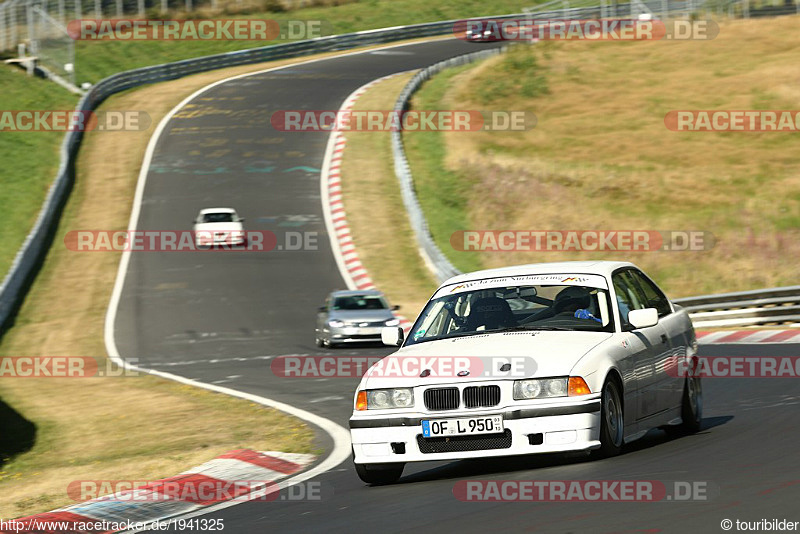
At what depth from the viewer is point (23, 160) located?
138ft

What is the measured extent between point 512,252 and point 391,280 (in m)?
3.83

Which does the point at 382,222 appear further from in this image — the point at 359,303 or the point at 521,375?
the point at 521,375

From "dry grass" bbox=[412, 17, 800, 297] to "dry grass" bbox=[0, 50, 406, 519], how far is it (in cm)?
1043

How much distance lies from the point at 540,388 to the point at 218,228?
2709 cm

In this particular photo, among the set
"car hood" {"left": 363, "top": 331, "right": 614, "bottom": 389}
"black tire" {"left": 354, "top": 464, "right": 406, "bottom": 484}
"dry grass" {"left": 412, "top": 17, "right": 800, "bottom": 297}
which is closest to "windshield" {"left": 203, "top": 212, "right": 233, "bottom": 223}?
"dry grass" {"left": 412, "top": 17, "right": 800, "bottom": 297}

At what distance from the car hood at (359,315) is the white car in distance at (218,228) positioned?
1081 cm

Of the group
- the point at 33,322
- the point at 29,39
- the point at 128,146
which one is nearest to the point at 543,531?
the point at 33,322

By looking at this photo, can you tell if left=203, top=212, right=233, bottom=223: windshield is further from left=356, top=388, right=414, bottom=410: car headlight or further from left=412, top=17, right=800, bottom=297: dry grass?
left=356, top=388, right=414, bottom=410: car headlight

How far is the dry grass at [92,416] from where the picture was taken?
40.9 feet

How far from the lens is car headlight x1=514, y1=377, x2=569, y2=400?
869cm

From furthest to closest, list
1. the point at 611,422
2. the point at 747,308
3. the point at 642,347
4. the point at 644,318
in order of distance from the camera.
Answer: the point at 747,308
the point at 642,347
the point at 644,318
the point at 611,422
